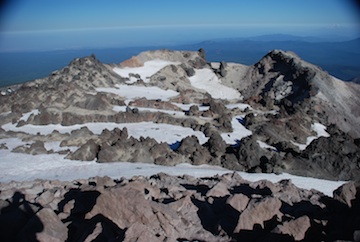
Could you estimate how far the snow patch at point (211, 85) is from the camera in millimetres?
42650

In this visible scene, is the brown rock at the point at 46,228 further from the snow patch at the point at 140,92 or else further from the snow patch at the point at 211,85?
the snow patch at the point at 211,85

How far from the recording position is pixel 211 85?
4484cm

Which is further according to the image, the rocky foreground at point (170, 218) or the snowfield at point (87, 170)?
the snowfield at point (87, 170)

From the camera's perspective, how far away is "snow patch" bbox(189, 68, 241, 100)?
4265 cm

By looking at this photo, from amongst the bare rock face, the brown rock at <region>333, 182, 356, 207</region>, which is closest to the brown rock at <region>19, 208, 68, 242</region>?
the brown rock at <region>333, 182, 356, 207</region>

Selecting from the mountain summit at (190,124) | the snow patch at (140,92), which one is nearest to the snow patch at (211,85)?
the mountain summit at (190,124)

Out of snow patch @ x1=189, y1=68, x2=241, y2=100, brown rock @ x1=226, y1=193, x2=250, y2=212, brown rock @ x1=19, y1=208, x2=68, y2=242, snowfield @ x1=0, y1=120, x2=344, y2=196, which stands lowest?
snow patch @ x1=189, y1=68, x2=241, y2=100

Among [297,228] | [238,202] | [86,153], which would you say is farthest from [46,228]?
[86,153]

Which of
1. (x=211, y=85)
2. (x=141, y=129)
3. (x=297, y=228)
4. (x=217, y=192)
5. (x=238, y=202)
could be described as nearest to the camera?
(x=297, y=228)

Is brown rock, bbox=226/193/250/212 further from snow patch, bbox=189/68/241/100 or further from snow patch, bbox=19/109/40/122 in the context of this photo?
snow patch, bbox=189/68/241/100

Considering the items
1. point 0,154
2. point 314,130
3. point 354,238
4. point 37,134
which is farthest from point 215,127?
point 354,238

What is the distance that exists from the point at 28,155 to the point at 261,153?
1127 centimetres

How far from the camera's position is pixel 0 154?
51.1 ft

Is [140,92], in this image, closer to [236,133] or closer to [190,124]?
[190,124]
